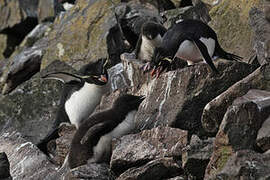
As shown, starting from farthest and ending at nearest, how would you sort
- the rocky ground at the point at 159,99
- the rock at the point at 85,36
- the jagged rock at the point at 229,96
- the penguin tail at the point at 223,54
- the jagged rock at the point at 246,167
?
the rock at the point at 85,36
the penguin tail at the point at 223,54
the jagged rock at the point at 229,96
the rocky ground at the point at 159,99
the jagged rock at the point at 246,167

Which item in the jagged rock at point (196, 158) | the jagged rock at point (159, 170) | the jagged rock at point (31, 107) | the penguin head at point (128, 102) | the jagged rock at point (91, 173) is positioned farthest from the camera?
the jagged rock at point (31, 107)

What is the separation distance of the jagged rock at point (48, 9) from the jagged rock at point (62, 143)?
655cm

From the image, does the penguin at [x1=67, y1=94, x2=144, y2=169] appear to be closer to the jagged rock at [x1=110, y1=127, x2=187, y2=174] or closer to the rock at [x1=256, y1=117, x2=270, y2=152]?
the jagged rock at [x1=110, y1=127, x2=187, y2=174]

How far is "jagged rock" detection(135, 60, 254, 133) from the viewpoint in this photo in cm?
652

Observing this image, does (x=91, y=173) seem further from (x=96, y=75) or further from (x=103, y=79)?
(x=96, y=75)

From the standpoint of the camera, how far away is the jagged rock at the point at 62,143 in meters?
7.88

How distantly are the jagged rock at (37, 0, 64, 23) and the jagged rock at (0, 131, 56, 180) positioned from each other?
268 inches

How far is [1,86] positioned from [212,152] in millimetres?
8307

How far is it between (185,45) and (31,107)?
11.6ft

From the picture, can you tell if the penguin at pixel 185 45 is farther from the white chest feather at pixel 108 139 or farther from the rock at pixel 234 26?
the white chest feather at pixel 108 139

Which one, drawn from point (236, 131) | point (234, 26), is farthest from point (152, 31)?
point (236, 131)

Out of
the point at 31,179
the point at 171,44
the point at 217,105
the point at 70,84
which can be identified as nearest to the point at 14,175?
the point at 31,179

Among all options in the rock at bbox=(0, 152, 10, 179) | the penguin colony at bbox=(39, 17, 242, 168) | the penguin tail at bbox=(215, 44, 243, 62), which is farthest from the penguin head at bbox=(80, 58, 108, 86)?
the rock at bbox=(0, 152, 10, 179)

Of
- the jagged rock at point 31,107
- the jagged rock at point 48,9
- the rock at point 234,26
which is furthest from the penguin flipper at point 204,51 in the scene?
the jagged rock at point 48,9
